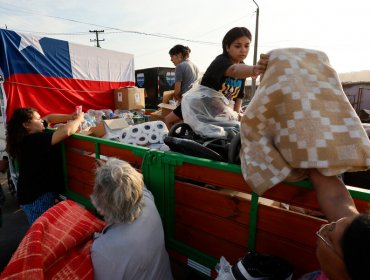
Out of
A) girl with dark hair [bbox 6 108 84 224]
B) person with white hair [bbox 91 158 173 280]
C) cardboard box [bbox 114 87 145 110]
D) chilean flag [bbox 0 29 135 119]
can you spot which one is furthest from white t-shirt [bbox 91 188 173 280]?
cardboard box [bbox 114 87 145 110]

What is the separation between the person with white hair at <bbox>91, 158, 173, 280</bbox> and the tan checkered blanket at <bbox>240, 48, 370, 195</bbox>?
655 millimetres

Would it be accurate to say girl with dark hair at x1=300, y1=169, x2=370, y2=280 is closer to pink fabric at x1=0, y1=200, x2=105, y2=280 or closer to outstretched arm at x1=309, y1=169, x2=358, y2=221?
outstretched arm at x1=309, y1=169, x2=358, y2=221

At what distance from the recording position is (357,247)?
25.6 inches

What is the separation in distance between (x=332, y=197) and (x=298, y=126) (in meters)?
0.32

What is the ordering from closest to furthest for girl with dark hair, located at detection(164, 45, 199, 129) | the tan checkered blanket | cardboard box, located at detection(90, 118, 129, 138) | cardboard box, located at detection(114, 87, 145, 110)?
the tan checkered blanket
cardboard box, located at detection(90, 118, 129, 138)
girl with dark hair, located at detection(164, 45, 199, 129)
cardboard box, located at detection(114, 87, 145, 110)

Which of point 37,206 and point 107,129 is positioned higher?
point 107,129

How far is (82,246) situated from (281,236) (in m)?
1.17

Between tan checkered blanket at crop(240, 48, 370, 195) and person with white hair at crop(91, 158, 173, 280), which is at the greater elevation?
tan checkered blanket at crop(240, 48, 370, 195)

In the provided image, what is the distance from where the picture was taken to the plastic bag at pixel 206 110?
199 cm

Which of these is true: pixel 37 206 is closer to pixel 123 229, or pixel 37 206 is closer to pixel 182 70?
pixel 123 229

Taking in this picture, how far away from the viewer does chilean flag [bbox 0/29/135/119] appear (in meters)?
3.91

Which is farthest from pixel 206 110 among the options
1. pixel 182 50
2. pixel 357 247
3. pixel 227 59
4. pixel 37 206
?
pixel 182 50

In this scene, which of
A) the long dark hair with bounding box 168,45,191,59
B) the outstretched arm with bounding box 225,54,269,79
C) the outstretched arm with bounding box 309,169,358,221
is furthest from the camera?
the long dark hair with bounding box 168,45,191,59

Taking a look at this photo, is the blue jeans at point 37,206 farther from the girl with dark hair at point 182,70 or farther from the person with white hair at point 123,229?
the girl with dark hair at point 182,70
